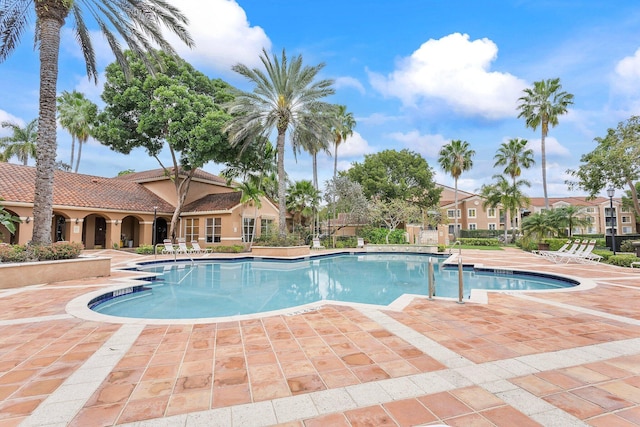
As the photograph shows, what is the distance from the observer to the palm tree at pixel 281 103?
739 inches

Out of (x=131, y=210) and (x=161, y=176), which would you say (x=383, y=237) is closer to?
(x=161, y=176)

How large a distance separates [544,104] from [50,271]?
36.5 metres

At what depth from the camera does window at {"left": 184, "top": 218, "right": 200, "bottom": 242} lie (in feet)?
84.1

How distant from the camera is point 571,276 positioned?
10.5 meters

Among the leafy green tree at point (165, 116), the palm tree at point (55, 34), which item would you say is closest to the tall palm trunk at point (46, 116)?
the palm tree at point (55, 34)

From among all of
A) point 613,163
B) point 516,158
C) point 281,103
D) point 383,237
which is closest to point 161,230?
point 281,103

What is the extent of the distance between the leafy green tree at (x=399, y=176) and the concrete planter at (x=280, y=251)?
16.9 metres

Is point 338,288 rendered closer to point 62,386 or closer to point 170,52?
point 62,386

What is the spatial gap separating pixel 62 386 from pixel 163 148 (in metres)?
23.9

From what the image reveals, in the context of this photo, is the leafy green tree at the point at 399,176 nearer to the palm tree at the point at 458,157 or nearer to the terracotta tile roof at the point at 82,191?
the palm tree at the point at 458,157

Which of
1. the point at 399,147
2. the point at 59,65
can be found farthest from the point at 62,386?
the point at 399,147

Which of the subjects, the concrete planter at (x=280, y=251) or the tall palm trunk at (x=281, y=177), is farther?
the tall palm trunk at (x=281, y=177)

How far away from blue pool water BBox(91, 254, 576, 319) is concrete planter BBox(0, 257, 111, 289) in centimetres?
195

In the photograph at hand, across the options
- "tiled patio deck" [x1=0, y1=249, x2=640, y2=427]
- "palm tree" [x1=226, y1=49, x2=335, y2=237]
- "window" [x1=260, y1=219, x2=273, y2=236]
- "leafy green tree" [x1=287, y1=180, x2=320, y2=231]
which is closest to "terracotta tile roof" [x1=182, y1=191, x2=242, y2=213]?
"window" [x1=260, y1=219, x2=273, y2=236]
